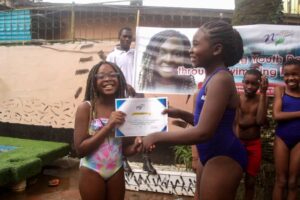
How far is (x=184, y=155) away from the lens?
525 centimetres

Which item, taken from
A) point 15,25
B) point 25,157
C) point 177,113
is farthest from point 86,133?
point 15,25

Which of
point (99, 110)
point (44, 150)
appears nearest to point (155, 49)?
point (44, 150)

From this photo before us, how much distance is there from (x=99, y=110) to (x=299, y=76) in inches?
85.9

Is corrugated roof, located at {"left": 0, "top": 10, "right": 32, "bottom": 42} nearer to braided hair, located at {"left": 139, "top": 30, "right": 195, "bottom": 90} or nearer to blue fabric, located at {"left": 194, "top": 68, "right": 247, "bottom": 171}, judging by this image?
braided hair, located at {"left": 139, "top": 30, "right": 195, "bottom": 90}

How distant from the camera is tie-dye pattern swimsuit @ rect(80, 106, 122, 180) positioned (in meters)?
2.45

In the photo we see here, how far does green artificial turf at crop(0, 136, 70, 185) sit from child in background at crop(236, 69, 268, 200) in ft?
9.83

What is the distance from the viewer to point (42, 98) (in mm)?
6922

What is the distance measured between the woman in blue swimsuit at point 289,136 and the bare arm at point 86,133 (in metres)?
2.01

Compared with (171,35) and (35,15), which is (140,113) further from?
(35,15)

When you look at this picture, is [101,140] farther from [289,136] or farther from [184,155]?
[184,155]

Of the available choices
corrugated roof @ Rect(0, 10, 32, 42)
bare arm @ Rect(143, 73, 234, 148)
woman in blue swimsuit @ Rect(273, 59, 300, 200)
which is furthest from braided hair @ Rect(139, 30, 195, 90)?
corrugated roof @ Rect(0, 10, 32, 42)

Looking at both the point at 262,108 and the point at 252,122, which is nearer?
the point at 262,108

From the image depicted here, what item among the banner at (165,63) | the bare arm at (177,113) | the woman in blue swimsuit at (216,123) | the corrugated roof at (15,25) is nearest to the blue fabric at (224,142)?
the woman in blue swimsuit at (216,123)

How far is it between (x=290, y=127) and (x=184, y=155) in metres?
2.01
